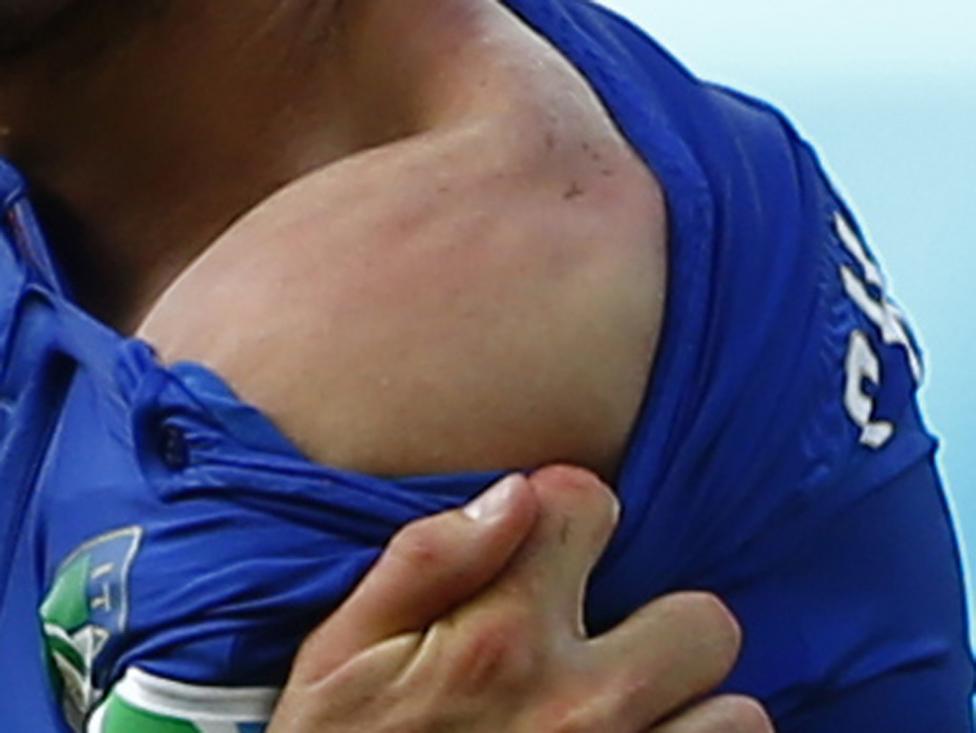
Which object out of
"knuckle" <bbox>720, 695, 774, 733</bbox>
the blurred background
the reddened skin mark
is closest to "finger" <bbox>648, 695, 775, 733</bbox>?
"knuckle" <bbox>720, 695, 774, 733</bbox>

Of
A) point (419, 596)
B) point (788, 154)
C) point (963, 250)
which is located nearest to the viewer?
point (419, 596)

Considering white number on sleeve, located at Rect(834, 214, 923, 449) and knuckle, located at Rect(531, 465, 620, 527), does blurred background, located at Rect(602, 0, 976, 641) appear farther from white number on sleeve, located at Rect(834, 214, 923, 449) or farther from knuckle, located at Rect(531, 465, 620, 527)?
knuckle, located at Rect(531, 465, 620, 527)

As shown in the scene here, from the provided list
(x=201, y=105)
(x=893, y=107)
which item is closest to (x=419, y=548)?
(x=201, y=105)

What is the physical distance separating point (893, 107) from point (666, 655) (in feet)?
2.80

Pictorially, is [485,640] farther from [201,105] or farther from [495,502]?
[201,105]

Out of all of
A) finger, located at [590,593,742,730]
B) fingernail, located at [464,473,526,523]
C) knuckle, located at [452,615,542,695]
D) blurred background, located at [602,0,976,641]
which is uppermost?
fingernail, located at [464,473,526,523]

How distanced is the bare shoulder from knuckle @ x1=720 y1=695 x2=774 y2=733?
6cm

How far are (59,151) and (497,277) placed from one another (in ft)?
0.49

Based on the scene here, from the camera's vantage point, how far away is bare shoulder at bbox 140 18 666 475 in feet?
1.34

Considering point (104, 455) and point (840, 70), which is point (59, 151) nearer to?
point (104, 455)

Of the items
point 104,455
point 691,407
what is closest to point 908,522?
point 691,407

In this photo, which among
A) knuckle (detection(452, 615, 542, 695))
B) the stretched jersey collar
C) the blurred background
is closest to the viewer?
knuckle (detection(452, 615, 542, 695))

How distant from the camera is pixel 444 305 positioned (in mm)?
413

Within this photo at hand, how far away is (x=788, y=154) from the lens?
1.66ft
